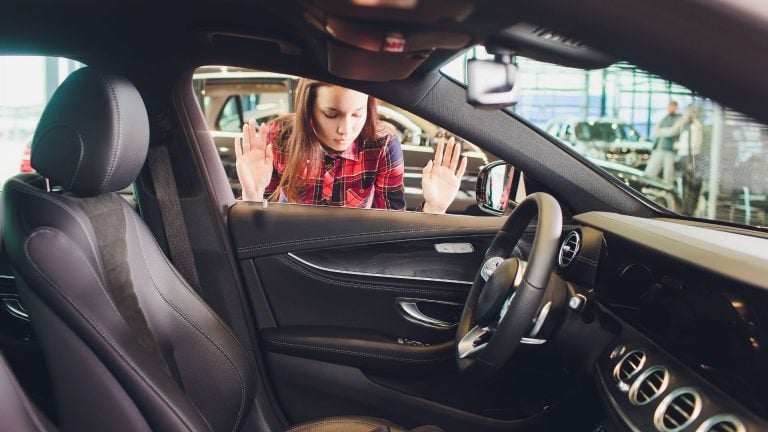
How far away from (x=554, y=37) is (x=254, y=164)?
1.80m

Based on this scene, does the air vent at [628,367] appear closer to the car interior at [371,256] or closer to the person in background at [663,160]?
the car interior at [371,256]

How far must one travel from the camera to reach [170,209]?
225 cm

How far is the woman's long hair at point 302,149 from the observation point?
2445 mm

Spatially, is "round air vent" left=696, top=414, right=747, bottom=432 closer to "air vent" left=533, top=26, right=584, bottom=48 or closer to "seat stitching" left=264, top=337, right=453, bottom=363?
"air vent" left=533, top=26, right=584, bottom=48

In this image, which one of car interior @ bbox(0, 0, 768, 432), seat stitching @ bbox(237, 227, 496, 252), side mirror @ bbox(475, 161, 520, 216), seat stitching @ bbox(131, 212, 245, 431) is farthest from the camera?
seat stitching @ bbox(237, 227, 496, 252)

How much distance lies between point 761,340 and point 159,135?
66.2 inches

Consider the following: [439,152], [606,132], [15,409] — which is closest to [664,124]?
[439,152]

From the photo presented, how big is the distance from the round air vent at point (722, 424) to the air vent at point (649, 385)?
16 cm

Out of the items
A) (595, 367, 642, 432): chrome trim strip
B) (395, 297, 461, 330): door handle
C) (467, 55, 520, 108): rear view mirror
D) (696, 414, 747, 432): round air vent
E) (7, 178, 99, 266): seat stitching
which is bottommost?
(395, 297, 461, 330): door handle

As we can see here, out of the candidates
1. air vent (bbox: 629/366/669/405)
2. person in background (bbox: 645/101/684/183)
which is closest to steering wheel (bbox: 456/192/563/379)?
air vent (bbox: 629/366/669/405)

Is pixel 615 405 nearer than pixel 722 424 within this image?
No

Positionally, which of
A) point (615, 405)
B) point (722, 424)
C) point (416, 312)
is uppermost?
point (722, 424)

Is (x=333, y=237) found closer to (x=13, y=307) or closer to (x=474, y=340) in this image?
(x=474, y=340)

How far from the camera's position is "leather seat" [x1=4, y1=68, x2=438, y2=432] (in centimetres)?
152
